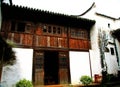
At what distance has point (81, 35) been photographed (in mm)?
13086

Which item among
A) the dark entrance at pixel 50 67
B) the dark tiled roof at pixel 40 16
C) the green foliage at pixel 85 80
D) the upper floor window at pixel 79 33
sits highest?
the dark tiled roof at pixel 40 16

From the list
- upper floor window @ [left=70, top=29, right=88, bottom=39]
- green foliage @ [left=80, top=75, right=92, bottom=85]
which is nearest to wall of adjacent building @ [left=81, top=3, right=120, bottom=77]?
upper floor window @ [left=70, top=29, right=88, bottom=39]

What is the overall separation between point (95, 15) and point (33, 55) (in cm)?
700

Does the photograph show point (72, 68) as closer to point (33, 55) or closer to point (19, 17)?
point (33, 55)

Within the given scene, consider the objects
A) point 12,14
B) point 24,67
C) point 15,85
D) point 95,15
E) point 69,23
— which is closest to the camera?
point 15,85

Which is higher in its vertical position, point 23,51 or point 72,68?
point 23,51

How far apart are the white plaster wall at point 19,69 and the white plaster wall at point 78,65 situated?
10.9 feet

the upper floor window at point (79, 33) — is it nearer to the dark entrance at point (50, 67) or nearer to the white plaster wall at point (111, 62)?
the white plaster wall at point (111, 62)

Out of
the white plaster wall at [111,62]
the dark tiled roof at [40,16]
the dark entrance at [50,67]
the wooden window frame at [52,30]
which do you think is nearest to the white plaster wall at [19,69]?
the wooden window frame at [52,30]

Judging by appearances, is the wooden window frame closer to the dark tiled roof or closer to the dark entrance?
the dark tiled roof

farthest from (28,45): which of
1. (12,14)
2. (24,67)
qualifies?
(12,14)

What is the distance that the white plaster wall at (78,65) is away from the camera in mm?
11633

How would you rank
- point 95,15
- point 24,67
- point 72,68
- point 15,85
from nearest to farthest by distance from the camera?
1. point 15,85
2. point 24,67
3. point 72,68
4. point 95,15

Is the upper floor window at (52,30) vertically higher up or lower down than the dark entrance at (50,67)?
higher up
